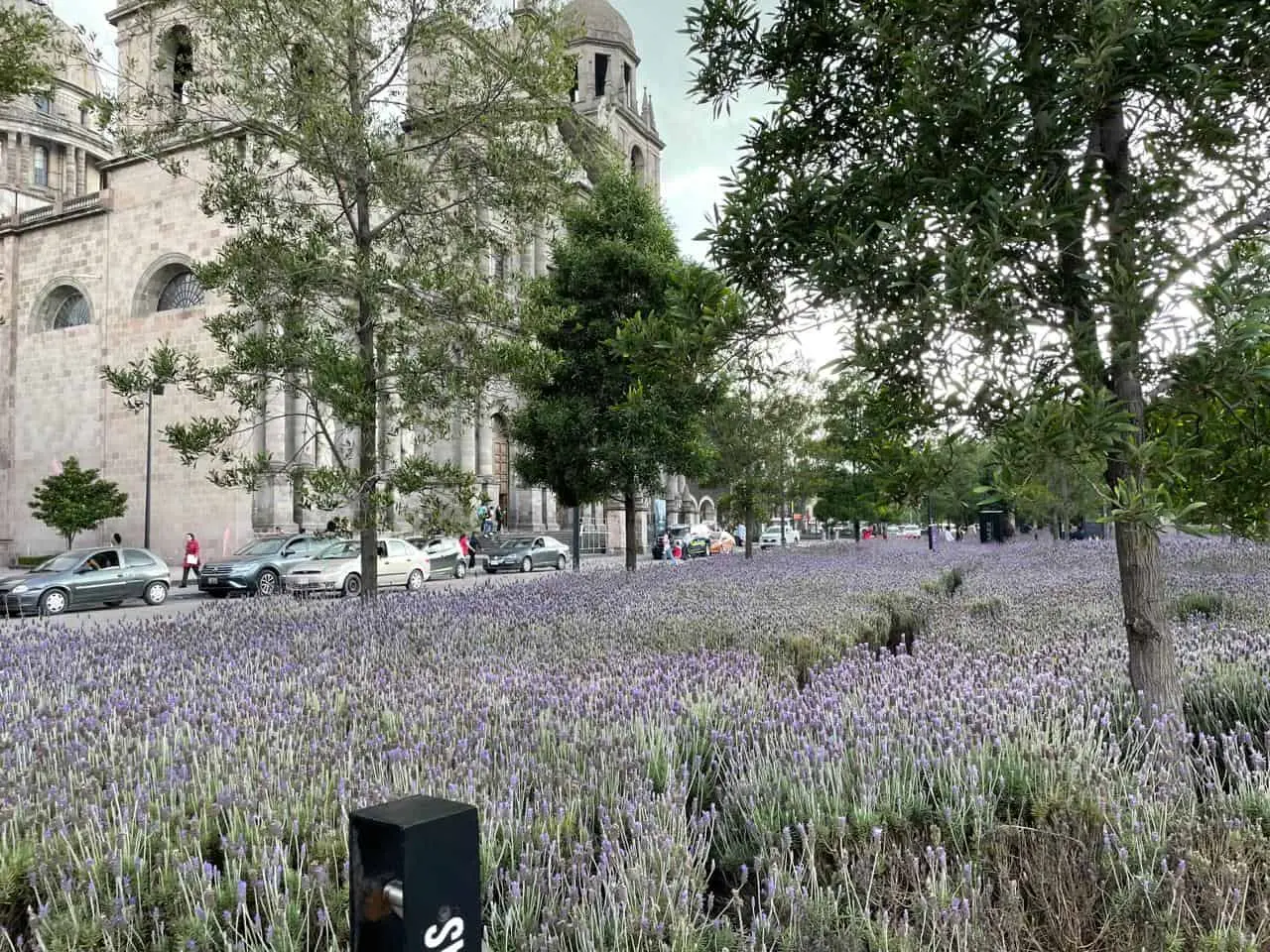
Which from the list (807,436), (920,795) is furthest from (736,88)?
(807,436)

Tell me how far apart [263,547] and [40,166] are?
52.6 metres

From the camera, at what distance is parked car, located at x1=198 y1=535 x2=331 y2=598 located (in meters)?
22.9

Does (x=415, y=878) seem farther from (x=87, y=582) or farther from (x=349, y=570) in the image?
(x=349, y=570)

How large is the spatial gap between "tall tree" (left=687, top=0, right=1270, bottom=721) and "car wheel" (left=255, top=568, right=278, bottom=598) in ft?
71.4

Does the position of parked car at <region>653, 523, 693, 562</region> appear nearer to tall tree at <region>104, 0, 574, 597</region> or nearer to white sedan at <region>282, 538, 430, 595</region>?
white sedan at <region>282, 538, 430, 595</region>

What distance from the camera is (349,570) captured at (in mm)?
23234

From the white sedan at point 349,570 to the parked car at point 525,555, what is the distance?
7402 mm

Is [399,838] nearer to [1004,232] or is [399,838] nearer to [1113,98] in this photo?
[1004,232]

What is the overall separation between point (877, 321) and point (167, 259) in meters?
38.3

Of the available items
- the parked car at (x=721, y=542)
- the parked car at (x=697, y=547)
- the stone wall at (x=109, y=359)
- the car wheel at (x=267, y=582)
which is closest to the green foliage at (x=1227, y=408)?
the car wheel at (x=267, y=582)

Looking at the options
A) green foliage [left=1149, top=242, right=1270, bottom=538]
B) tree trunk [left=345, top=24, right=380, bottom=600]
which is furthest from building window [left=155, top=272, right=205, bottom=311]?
green foliage [left=1149, top=242, right=1270, bottom=538]

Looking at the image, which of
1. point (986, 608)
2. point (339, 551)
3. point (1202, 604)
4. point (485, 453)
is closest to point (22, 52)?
point (339, 551)

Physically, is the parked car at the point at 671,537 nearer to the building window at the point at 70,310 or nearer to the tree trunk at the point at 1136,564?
the building window at the point at 70,310

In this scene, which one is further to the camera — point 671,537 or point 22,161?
point 22,161
